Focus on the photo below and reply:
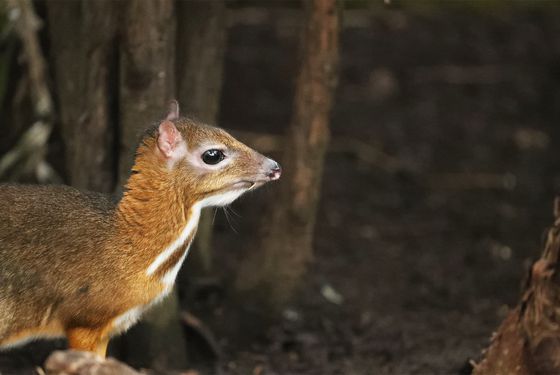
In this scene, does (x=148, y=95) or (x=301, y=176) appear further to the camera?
(x=301, y=176)

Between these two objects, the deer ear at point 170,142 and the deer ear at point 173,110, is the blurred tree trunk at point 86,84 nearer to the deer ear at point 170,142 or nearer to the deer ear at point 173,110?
the deer ear at point 173,110

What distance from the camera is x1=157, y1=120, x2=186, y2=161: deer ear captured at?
5191mm

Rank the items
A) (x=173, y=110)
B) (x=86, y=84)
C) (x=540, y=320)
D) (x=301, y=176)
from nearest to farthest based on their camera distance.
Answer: (x=540, y=320), (x=173, y=110), (x=86, y=84), (x=301, y=176)

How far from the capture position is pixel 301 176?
6.91m

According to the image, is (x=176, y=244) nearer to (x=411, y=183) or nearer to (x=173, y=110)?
(x=173, y=110)

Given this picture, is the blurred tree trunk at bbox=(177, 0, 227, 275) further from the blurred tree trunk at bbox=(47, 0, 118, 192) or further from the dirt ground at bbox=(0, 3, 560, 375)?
the dirt ground at bbox=(0, 3, 560, 375)

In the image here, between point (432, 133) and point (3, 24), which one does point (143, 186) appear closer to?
point (3, 24)

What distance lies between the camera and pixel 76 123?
6.45 meters

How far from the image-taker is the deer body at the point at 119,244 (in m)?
5.22

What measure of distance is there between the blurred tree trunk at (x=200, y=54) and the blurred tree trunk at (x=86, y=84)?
1.98 ft

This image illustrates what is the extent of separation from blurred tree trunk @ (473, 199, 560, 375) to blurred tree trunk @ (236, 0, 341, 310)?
209cm

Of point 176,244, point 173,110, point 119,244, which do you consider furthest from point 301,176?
point 119,244

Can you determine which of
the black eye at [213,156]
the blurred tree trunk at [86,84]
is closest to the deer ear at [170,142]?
the black eye at [213,156]

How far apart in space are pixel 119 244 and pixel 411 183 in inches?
196
